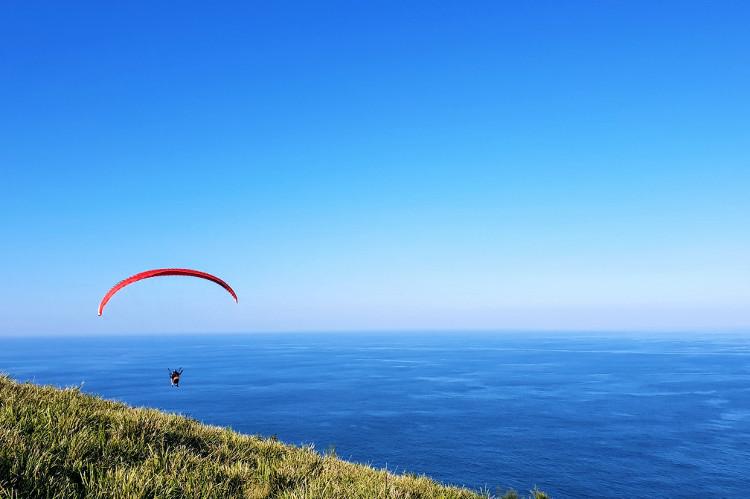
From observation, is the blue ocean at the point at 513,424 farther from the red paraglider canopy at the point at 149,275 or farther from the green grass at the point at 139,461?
the green grass at the point at 139,461

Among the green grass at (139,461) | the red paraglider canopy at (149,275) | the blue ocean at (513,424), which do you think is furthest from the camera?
the blue ocean at (513,424)

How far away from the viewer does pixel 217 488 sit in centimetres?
622

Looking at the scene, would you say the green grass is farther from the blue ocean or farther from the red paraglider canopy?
the blue ocean

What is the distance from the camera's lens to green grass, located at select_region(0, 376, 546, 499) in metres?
5.52

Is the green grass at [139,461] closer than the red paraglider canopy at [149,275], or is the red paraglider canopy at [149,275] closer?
the green grass at [139,461]

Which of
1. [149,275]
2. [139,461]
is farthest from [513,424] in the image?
[139,461]

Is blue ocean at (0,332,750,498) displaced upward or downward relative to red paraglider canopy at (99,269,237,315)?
downward

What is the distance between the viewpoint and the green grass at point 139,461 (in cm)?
552

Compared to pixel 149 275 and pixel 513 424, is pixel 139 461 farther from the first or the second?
pixel 513 424

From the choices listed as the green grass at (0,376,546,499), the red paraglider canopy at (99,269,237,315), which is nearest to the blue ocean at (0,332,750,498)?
the red paraglider canopy at (99,269,237,315)

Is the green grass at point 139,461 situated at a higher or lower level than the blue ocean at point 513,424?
higher

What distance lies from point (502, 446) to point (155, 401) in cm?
9283

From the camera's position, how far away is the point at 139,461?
267 inches

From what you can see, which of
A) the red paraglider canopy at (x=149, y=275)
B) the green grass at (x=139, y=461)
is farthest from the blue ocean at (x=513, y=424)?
the green grass at (x=139, y=461)
